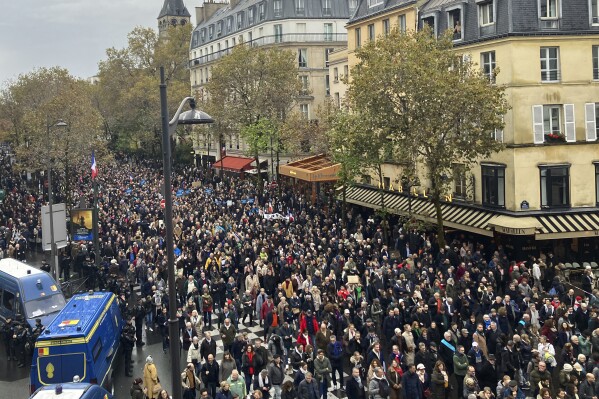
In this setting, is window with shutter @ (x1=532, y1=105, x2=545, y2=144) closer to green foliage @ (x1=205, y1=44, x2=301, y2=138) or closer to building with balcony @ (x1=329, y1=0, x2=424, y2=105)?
building with balcony @ (x1=329, y1=0, x2=424, y2=105)

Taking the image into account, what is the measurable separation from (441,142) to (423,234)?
16.8 ft

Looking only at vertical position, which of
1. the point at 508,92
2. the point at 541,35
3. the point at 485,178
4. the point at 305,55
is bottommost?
the point at 485,178

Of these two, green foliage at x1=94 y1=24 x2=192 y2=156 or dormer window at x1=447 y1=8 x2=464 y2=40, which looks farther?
green foliage at x1=94 y1=24 x2=192 y2=156

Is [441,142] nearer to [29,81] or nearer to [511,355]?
[511,355]

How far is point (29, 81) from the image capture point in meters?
68.8

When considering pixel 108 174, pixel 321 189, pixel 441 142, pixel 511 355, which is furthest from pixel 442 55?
pixel 108 174

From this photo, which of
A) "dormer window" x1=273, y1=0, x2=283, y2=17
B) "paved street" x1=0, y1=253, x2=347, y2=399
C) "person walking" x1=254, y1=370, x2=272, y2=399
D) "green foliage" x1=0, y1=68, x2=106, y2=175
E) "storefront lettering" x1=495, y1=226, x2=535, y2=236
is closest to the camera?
"person walking" x1=254, y1=370, x2=272, y2=399

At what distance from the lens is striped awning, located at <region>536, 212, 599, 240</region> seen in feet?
98.6

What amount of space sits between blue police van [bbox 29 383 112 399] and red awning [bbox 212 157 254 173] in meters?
50.0

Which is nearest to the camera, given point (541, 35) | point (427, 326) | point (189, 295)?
point (427, 326)

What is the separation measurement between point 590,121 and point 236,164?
4089 cm

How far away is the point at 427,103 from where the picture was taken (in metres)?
28.5

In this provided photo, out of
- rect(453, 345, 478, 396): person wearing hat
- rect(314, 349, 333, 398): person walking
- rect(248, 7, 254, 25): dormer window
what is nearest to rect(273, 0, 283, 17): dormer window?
rect(248, 7, 254, 25): dormer window

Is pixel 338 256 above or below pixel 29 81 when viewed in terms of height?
below
